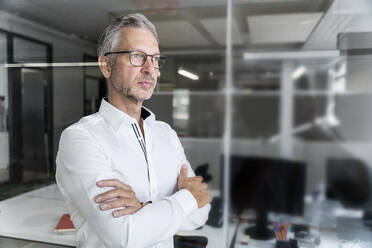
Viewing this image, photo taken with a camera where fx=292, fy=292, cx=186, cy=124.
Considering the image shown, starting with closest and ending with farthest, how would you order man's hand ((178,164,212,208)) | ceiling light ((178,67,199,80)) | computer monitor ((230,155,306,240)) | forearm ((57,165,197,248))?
forearm ((57,165,197,248))
man's hand ((178,164,212,208))
ceiling light ((178,67,199,80))
computer monitor ((230,155,306,240))

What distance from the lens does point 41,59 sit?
1.50 meters

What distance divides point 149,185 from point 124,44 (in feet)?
1.58

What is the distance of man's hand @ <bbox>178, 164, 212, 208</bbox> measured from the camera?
0.90m

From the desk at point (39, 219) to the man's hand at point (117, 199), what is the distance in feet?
2.08

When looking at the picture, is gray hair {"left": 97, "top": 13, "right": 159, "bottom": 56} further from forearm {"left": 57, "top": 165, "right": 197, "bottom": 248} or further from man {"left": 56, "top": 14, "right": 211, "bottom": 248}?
forearm {"left": 57, "top": 165, "right": 197, "bottom": 248}

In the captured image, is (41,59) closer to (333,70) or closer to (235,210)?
(235,210)

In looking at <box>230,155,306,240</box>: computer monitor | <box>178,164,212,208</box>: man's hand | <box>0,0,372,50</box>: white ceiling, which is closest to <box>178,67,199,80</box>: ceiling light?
<box>0,0,372,50</box>: white ceiling

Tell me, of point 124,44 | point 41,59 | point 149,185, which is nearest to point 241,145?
point 149,185

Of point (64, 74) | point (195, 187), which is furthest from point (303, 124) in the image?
point (64, 74)

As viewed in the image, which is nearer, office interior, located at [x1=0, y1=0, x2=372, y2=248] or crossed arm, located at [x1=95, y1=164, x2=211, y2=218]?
crossed arm, located at [x1=95, y1=164, x2=211, y2=218]

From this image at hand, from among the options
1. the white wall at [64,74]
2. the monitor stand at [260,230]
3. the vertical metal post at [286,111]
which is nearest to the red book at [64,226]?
the white wall at [64,74]

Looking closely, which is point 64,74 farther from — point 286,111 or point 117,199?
point 286,111

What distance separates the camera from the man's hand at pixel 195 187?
2.96 ft

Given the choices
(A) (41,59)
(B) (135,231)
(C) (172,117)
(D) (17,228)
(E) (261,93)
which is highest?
(A) (41,59)
